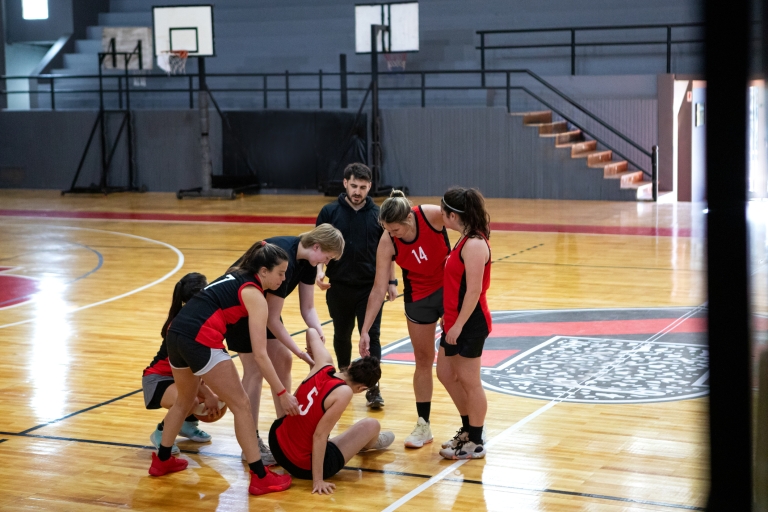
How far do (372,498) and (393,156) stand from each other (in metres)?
15.6

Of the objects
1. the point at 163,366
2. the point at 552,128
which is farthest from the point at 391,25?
the point at 163,366

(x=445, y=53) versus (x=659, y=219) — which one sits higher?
(x=445, y=53)

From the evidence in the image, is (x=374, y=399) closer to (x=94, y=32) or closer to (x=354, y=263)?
(x=354, y=263)

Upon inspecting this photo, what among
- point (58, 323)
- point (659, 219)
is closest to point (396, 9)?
point (659, 219)

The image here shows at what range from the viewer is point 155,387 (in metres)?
5.26

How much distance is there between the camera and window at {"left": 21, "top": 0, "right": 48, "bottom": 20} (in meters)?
25.1

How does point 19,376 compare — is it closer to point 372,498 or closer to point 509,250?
point 372,498

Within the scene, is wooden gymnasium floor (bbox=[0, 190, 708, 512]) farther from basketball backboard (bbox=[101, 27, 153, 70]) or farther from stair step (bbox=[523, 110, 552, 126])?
basketball backboard (bbox=[101, 27, 153, 70])

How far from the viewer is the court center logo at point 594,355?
632 centimetres

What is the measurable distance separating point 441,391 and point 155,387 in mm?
2032

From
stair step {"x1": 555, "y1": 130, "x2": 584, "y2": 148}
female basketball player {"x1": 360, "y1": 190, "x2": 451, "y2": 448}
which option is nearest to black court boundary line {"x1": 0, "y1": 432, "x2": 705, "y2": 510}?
female basketball player {"x1": 360, "y1": 190, "x2": 451, "y2": 448}

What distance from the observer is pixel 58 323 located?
29.1 ft

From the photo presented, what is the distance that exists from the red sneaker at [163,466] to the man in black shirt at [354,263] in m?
1.46

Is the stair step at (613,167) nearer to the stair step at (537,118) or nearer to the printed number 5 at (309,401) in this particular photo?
the stair step at (537,118)
